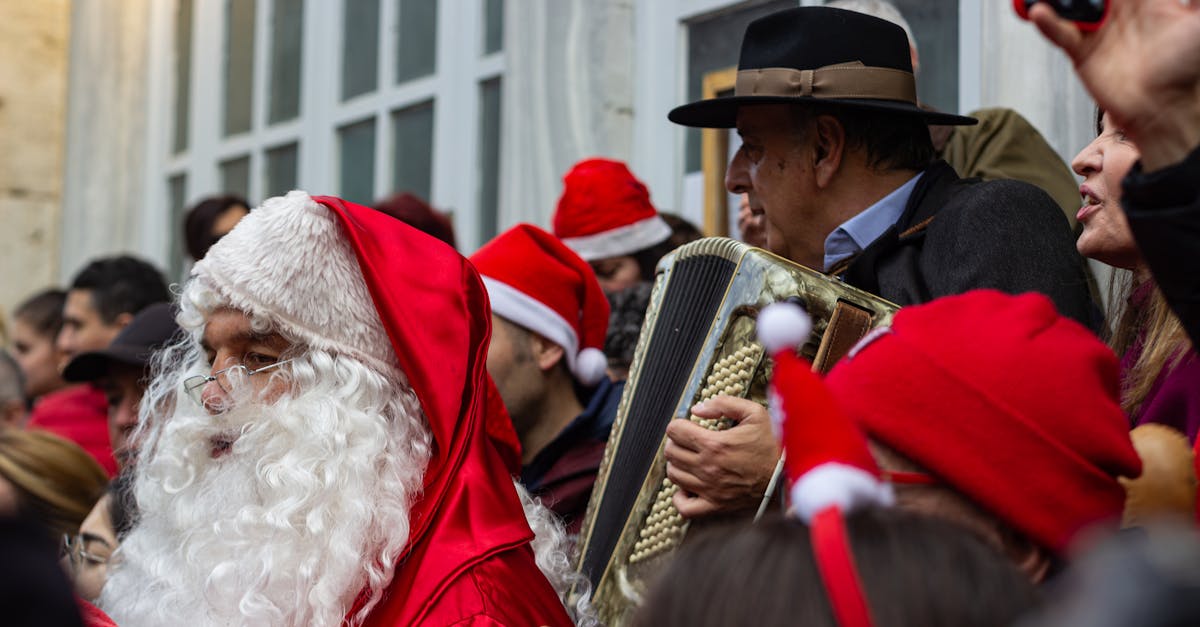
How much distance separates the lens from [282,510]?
3.06 metres

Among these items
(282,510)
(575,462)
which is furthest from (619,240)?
(282,510)

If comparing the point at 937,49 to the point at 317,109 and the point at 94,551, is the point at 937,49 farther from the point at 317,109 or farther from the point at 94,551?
the point at 317,109

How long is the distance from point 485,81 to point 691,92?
1.50m

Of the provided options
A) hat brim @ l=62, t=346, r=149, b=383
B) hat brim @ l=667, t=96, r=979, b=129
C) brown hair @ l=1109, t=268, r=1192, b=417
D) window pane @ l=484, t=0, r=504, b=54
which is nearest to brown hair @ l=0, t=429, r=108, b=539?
hat brim @ l=62, t=346, r=149, b=383

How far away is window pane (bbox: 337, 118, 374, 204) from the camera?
318 inches

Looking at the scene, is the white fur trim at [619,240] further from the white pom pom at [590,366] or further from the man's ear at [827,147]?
the man's ear at [827,147]

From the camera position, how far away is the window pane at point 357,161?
8.08 metres

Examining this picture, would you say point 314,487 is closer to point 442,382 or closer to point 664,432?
point 442,382

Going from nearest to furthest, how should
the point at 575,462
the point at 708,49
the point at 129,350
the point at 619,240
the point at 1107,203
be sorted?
the point at 1107,203
the point at 575,462
the point at 129,350
the point at 619,240
the point at 708,49

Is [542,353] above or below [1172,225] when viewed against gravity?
below

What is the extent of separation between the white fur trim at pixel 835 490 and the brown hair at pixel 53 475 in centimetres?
297

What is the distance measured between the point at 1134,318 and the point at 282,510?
175 centimetres

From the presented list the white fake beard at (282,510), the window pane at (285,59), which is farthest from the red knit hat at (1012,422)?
the window pane at (285,59)

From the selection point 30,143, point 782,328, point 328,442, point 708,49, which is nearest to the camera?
point 782,328
